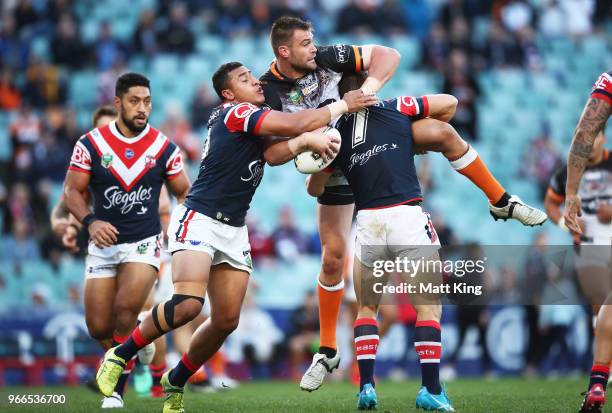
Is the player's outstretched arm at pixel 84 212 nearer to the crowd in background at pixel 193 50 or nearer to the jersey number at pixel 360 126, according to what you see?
the jersey number at pixel 360 126

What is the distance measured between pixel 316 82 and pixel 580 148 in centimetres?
236

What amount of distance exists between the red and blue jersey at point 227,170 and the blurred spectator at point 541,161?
12.2 meters

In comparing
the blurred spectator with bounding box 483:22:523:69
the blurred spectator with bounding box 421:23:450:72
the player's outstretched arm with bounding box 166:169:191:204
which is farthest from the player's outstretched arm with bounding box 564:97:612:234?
the blurred spectator with bounding box 483:22:523:69

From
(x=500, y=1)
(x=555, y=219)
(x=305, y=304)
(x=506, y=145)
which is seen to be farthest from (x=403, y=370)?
(x=500, y=1)

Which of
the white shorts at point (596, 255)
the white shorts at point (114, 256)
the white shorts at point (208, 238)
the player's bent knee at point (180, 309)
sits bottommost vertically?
the player's bent knee at point (180, 309)

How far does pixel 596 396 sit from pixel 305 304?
350 inches

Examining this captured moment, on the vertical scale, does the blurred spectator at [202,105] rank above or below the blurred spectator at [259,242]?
above

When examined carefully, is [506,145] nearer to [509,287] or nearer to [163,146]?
[509,287]

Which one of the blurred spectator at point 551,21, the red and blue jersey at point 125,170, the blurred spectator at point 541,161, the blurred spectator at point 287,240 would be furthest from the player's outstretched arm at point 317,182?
the blurred spectator at point 551,21

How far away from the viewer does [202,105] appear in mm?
19656

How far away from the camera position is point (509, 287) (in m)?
15.9

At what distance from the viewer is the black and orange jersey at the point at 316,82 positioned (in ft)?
28.4

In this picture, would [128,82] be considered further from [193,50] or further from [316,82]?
[193,50]

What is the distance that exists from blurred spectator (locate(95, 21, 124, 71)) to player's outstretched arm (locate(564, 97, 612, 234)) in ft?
47.9
